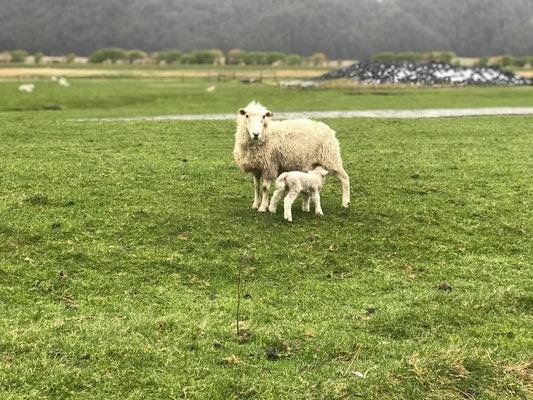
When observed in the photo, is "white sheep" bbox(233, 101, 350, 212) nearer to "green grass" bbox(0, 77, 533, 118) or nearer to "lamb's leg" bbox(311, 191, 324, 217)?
"lamb's leg" bbox(311, 191, 324, 217)

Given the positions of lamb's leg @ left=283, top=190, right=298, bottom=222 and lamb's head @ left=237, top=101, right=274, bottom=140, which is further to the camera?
lamb's leg @ left=283, top=190, right=298, bottom=222

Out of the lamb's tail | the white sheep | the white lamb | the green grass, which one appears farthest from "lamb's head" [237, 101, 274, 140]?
the green grass

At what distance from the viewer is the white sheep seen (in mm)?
11469

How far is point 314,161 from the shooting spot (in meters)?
12.1

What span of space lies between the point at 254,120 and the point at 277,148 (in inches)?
41.6

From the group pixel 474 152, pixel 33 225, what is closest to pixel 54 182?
pixel 33 225

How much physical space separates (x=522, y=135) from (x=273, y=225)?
1938 cm

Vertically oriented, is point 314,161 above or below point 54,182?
above

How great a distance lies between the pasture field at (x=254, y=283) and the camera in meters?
5.52

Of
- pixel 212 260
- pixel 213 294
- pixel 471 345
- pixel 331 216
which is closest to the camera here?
pixel 471 345

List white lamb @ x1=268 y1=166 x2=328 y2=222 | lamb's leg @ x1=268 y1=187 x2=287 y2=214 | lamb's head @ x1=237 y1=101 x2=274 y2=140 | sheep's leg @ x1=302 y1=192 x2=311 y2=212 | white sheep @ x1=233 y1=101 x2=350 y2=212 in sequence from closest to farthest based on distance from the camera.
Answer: lamb's head @ x1=237 y1=101 x2=274 y2=140, white lamb @ x1=268 y1=166 x2=328 y2=222, lamb's leg @ x1=268 y1=187 x2=287 y2=214, white sheep @ x1=233 y1=101 x2=350 y2=212, sheep's leg @ x1=302 y1=192 x2=311 y2=212

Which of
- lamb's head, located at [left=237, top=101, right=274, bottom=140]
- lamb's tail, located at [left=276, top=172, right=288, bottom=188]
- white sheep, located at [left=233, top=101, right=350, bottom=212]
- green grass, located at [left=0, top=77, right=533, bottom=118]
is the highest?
lamb's head, located at [left=237, top=101, right=274, bottom=140]

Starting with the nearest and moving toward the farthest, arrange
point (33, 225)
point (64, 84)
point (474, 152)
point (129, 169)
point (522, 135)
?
point (33, 225) < point (129, 169) < point (474, 152) < point (522, 135) < point (64, 84)

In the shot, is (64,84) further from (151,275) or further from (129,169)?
(151,275)
